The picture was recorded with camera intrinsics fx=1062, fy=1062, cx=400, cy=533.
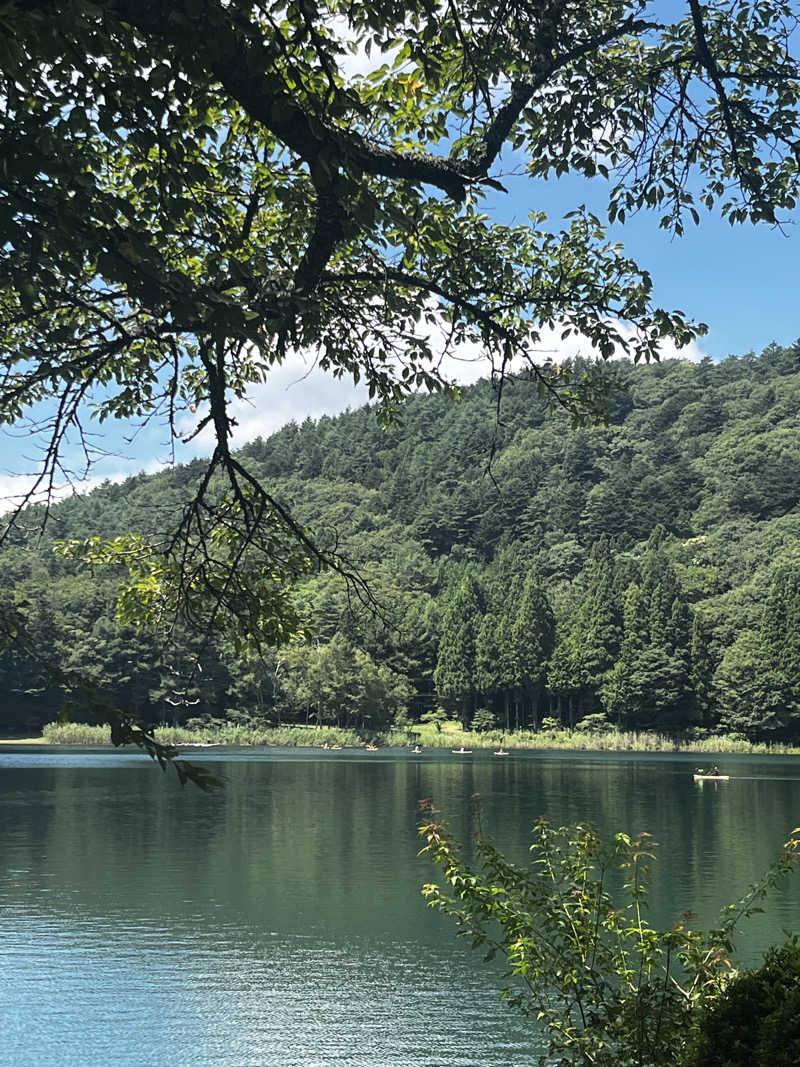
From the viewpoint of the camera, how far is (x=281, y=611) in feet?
22.6

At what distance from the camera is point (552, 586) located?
12119 cm

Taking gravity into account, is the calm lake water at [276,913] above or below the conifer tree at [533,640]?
below

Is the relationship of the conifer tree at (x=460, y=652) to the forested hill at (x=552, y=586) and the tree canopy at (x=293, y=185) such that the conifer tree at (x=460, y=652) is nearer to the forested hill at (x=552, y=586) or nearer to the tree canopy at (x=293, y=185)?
the forested hill at (x=552, y=586)

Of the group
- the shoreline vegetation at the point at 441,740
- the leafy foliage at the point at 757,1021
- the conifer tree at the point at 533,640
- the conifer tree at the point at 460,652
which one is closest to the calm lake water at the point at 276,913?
the leafy foliage at the point at 757,1021

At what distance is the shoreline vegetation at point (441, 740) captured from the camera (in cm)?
8562

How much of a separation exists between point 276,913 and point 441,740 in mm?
71550

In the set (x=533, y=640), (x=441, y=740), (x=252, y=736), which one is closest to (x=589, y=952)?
(x=252, y=736)

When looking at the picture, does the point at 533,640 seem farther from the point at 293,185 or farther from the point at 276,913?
the point at 293,185

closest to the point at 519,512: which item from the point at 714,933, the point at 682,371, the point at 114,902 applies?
the point at 682,371

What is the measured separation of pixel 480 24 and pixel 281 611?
3674 millimetres

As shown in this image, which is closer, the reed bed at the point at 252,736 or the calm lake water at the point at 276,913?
the calm lake water at the point at 276,913

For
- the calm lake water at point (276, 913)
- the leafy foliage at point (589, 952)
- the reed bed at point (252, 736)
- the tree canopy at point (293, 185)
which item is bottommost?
the calm lake water at point (276, 913)

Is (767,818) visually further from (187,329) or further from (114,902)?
(187,329)

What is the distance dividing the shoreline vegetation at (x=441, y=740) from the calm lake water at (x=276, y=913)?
124ft
